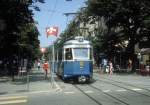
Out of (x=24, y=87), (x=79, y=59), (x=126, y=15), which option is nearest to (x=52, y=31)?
(x=24, y=87)

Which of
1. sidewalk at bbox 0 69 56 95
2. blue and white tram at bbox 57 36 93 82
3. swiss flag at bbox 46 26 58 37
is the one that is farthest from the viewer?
blue and white tram at bbox 57 36 93 82

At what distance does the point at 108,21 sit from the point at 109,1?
353cm

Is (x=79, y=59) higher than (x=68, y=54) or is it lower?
lower

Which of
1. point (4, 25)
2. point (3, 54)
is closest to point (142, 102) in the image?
point (4, 25)

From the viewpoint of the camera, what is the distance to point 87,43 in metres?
33.9

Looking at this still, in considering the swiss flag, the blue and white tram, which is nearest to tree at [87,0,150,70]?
the blue and white tram

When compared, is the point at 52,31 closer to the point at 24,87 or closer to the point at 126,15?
the point at 24,87

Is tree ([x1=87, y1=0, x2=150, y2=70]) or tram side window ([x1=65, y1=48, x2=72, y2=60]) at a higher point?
tree ([x1=87, y1=0, x2=150, y2=70])

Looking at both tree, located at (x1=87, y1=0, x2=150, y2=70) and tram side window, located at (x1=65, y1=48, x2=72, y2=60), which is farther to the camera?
tree, located at (x1=87, y1=0, x2=150, y2=70)

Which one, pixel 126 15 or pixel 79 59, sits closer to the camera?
pixel 79 59

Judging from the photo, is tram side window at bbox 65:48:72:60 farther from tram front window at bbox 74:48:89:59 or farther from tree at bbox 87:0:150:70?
tree at bbox 87:0:150:70

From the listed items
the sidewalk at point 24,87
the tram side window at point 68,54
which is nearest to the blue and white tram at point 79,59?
the tram side window at point 68,54

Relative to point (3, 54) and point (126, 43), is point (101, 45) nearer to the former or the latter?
point (126, 43)

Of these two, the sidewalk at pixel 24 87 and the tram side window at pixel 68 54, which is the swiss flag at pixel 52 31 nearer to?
the sidewalk at pixel 24 87
